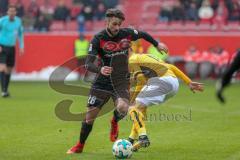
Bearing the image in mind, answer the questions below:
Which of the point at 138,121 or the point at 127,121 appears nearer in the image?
the point at 138,121

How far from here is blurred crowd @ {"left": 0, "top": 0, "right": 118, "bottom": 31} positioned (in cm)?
2992

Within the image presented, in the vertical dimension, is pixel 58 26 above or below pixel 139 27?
below

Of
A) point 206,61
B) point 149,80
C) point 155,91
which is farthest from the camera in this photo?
point 206,61

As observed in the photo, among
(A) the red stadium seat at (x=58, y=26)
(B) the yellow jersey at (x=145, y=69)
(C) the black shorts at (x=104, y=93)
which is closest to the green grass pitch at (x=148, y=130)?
(C) the black shorts at (x=104, y=93)

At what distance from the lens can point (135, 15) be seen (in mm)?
32000

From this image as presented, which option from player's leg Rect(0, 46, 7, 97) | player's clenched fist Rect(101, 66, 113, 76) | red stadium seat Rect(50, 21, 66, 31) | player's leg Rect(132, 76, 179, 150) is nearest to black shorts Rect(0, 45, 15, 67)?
player's leg Rect(0, 46, 7, 97)

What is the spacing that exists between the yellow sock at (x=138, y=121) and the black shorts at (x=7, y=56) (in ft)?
32.1

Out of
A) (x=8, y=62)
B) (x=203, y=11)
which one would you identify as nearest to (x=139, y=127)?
(x=8, y=62)

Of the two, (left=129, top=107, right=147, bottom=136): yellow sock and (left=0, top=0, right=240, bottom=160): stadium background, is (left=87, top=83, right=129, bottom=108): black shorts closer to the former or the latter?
(left=129, top=107, right=147, bottom=136): yellow sock

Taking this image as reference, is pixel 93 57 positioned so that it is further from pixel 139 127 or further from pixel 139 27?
pixel 139 27

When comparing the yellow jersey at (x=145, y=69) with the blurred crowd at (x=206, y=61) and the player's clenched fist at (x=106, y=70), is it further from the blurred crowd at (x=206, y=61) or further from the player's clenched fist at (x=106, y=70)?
the blurred crowd at (x=206, y=61)

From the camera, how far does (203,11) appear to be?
29.4 m

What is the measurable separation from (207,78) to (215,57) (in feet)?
3.15

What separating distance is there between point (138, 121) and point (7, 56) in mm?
10064
